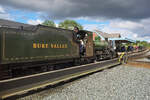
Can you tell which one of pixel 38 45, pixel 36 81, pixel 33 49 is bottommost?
pixel 36 81

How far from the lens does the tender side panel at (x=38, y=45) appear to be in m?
4.77

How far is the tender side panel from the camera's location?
15.6 ft

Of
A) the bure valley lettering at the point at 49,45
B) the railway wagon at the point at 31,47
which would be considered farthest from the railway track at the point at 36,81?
the bure valley lettering at the point at 49,45

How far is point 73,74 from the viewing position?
5.55m

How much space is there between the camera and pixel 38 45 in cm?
576

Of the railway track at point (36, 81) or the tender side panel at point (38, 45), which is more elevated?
the tender side panel at point (38, 45)

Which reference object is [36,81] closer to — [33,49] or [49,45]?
[33,49]

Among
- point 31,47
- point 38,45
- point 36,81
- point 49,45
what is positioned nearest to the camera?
point 36,81

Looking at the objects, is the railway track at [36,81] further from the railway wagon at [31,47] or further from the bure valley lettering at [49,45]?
the bure valley lettering at [49,45]

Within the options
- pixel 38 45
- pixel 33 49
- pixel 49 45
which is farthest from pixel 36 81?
pixel 49 45

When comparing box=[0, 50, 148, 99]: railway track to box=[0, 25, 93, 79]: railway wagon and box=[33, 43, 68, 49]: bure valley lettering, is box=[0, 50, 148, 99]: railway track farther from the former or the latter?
box=[33, 43, 68, 49]: bure valley lettering

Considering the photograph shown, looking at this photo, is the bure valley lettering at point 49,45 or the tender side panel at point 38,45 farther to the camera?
the bure valley lettering at point 49,45

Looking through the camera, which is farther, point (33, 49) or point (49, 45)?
point (49, 45)

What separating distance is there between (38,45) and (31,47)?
1.25ft
